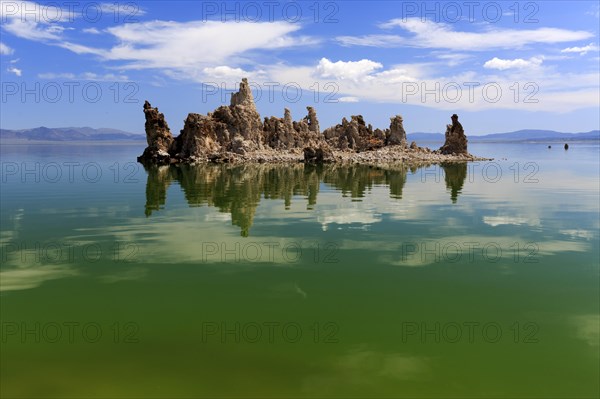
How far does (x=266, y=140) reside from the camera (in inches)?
4043

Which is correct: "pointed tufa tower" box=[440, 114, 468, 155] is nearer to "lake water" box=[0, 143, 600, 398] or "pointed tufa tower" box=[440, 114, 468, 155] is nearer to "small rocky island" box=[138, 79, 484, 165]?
"small rocky island" box=[138, 79, 484, 165]

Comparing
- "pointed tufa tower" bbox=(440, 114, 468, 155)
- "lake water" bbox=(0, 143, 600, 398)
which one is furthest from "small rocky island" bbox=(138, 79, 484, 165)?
"lake water" bbox=(0, 143, 600, 398)

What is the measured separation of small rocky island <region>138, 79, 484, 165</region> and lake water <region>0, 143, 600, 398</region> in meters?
63.9

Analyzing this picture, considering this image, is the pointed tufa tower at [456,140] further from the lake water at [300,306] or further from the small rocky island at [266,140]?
the lake water at [300,306]

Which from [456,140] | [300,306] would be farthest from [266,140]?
[300,306]

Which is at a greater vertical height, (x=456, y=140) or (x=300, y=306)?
(x=456, y=140)

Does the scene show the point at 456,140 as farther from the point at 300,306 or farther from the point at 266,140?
the point at 300,306

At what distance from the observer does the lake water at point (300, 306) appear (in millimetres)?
7863

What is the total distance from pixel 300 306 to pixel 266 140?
93.3 m

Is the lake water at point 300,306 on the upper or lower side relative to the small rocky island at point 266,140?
lower

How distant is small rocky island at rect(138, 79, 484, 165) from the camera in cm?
8662

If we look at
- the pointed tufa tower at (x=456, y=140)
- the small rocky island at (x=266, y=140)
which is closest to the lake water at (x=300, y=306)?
the small rocky island at (x=266, y=140)

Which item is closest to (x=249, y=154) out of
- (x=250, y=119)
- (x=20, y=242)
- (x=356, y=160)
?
(x=250, y=119)

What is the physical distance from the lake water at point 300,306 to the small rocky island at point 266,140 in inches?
2518
